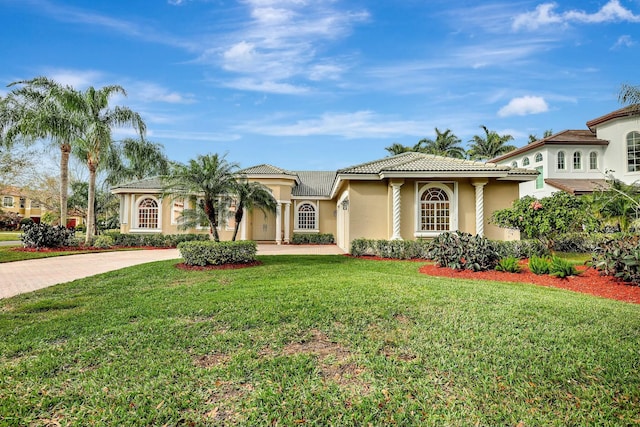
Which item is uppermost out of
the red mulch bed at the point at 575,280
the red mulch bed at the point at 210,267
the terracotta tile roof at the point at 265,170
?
the terracotta tile roof at the point at 265,170

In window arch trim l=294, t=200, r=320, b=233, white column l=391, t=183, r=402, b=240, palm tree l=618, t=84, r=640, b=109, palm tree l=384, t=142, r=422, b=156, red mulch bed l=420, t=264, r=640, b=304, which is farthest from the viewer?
palm tree l=384, t=142, r=422, b=156

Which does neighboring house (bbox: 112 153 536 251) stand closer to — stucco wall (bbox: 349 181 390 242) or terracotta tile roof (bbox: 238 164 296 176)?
stucco wall (bbox: 349 181 390 242)

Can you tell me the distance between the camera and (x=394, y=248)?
14.6m

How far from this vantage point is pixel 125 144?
2338cm

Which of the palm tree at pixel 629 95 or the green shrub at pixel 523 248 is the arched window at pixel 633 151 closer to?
the palm tree at pixel 629 95

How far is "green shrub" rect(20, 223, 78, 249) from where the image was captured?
17297mm

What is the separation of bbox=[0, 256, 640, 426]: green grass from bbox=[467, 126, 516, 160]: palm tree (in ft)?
118

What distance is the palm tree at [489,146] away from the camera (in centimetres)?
3847

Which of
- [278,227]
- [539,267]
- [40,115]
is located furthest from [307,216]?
[539,267]

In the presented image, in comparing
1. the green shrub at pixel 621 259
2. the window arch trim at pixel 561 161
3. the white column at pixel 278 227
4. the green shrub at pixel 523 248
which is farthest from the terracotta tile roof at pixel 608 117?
the white column at pixel 278 227

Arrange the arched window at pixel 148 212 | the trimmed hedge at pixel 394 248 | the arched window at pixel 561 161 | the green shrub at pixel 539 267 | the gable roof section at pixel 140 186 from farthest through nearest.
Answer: the arched window at pixel 561 161 < the arched window at pixel 148 212 < the gable roof section at pixel 140 186 < the trimmed hedge at pixel 394 248 < the green shrub at pixel 539 267

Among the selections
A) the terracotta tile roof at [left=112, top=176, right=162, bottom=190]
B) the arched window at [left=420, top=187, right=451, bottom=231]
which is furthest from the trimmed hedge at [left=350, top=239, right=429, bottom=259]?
the terracotta tile roof at [left=112, top=176, right=162, bottom=190]

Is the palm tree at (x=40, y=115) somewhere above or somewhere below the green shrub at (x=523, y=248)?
above

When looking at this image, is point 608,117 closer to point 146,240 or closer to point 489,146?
point 489,146
